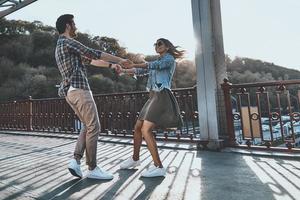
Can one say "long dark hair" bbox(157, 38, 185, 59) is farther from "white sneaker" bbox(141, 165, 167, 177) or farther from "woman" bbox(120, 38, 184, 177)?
"white sneaker" bbox(141, 165, 167, 177)

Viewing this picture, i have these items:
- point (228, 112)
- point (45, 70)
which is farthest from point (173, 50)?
point (45, 70)

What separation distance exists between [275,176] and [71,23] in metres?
2.71

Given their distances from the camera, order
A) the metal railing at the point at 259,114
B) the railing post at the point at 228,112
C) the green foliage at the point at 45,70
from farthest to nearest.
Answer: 1. the green foliage at the point at 45,70
2. the railing post at the point at 228,112
3. the metal railing at the point at 259,114

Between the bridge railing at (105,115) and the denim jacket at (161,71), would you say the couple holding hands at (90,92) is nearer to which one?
the denim jacket at (161,71)

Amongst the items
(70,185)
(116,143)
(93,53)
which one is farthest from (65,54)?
(116,143)

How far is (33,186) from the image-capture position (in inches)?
112

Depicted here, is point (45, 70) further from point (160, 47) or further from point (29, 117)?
point (160, 47)

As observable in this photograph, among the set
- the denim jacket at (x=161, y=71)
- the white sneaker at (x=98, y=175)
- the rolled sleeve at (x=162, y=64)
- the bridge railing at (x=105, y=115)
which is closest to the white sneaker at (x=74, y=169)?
the white sneaker at (x=98, y=175)

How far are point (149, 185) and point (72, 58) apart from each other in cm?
154

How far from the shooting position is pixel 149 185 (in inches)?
105

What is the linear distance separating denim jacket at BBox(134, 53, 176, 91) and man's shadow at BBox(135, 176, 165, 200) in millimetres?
950

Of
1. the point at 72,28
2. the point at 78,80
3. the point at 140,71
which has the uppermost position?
the point at 72,28

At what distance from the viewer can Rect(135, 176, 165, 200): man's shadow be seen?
2.36 meters

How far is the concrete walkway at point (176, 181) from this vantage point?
93.3 inches
